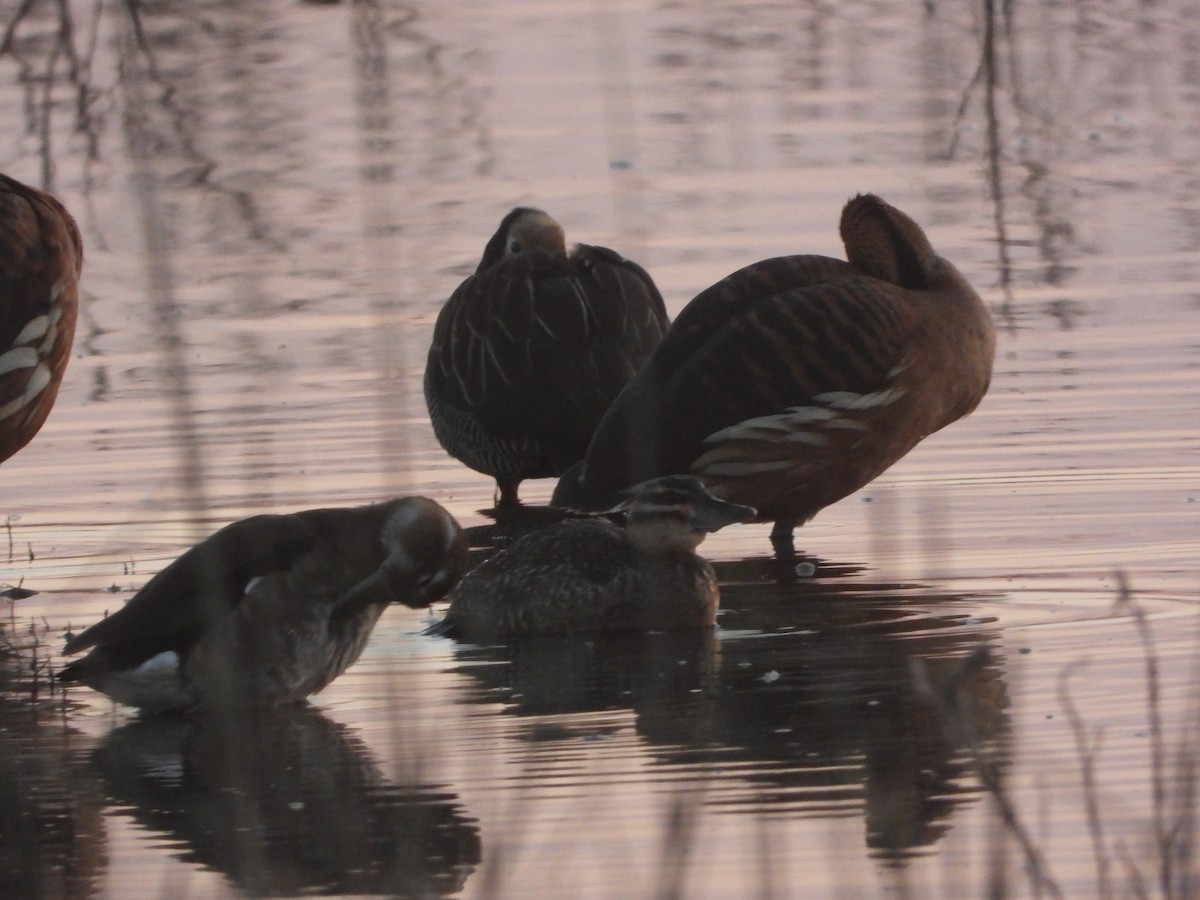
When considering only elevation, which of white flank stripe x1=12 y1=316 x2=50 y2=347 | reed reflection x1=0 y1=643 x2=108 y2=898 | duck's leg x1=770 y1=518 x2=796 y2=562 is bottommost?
duck's leg x1=770 y1=518 x2=796 y2=562

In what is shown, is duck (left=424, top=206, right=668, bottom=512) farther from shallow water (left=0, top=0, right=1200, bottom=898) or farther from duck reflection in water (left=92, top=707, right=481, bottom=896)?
duck reflection in water (left=92, top=707, right=481, bottom=896)

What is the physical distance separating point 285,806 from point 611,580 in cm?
201

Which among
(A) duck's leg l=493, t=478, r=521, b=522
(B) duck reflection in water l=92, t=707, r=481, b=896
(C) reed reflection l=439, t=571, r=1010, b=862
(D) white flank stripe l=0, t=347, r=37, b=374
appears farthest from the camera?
(A) duck's leg l=493, t=478, r=521, b=522

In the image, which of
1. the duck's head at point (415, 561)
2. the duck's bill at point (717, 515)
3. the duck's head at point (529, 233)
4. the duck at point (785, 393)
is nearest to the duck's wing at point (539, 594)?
the duck's bill at point (717, 515)

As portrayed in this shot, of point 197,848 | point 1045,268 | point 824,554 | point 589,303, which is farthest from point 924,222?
point 197,848

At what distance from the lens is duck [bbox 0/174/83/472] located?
8.21 m

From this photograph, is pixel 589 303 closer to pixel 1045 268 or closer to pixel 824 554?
pixel 824 554

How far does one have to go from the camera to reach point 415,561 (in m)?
6.55

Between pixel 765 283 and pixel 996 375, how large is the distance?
2.11 m

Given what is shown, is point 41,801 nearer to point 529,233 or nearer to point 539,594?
point 539,594

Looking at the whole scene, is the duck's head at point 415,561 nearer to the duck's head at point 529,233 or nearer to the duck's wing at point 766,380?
the duck's wing at point 766,380

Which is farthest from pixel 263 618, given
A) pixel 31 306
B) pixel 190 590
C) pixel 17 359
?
pixel 31 306

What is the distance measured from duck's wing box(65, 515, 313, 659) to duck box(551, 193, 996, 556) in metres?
1.70

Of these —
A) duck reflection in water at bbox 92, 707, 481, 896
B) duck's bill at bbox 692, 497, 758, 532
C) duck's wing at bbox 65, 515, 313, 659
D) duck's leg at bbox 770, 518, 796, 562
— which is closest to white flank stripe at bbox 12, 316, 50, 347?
duck's wing at bbox 65, 515, 313, 659
